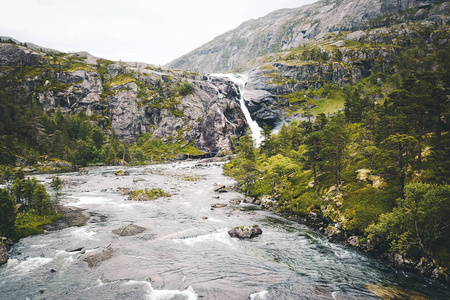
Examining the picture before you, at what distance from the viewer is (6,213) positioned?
2841cm

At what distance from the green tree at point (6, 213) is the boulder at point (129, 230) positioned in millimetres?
12615

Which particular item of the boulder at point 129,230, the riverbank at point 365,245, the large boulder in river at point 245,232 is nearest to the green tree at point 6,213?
the boulder at point 129,230

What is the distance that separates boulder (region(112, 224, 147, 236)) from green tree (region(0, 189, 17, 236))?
12615 millimetres

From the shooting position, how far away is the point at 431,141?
35719mm

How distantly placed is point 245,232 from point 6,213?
3212 centimetres

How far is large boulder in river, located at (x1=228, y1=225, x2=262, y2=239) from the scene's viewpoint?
109ft

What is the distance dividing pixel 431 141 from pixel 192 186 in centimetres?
5888

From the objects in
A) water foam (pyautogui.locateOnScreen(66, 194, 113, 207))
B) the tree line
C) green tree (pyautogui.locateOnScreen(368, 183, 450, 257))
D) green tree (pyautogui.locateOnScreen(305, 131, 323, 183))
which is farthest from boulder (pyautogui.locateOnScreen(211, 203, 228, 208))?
green tree (pyautogui.locateOnScreen(368, 183, 450, 257))

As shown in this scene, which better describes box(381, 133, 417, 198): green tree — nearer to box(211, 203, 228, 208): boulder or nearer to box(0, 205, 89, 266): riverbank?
box(211, 203, 228, 208): boulder

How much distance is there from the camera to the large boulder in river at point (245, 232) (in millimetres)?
33312

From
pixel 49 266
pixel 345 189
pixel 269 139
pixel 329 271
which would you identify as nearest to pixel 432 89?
pixel 345 189

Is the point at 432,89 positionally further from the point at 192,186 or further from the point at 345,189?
the point at 192,186

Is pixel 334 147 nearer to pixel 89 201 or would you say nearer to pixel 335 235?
pixel 335 235

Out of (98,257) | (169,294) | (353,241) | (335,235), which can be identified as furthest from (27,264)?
(353,241)
